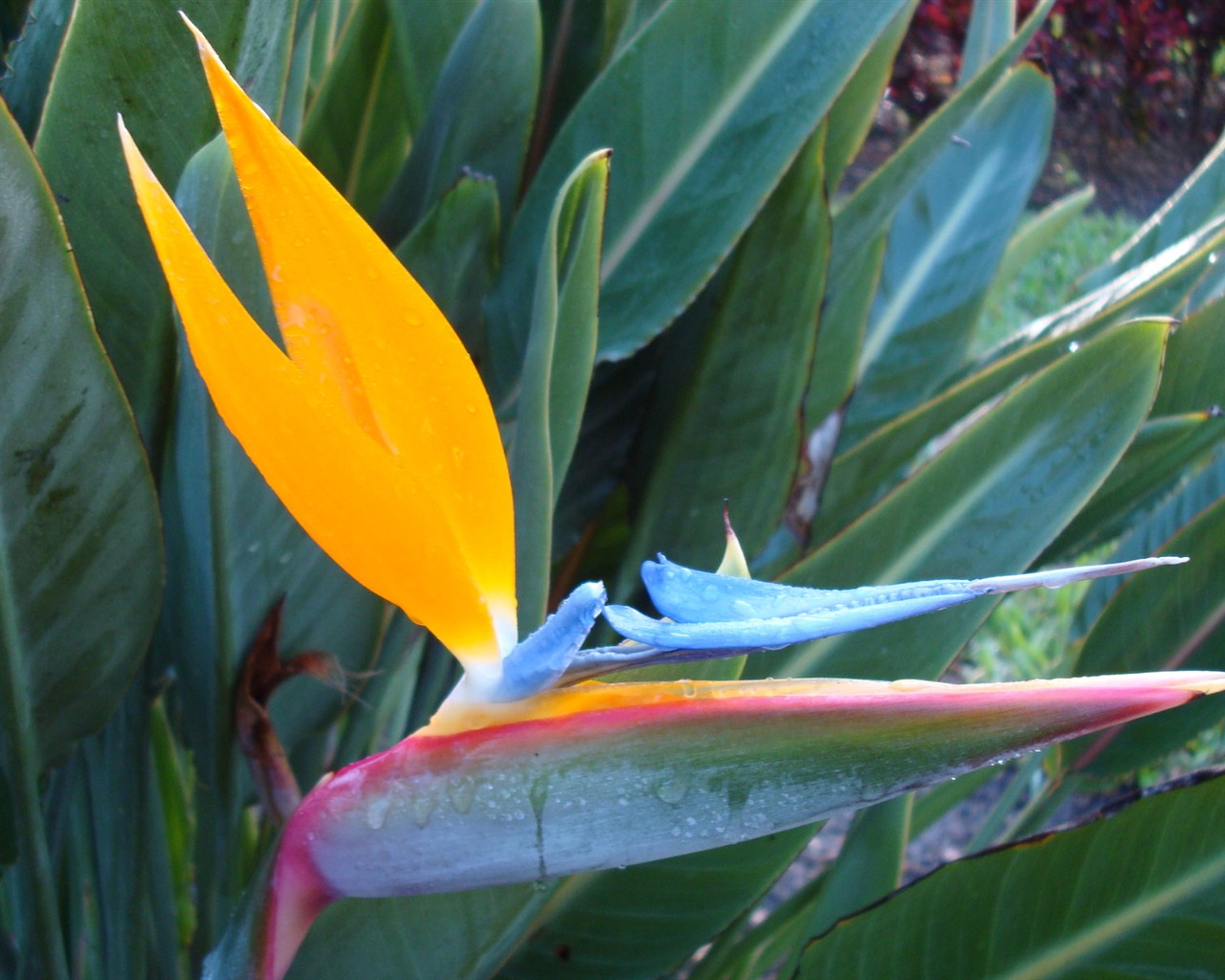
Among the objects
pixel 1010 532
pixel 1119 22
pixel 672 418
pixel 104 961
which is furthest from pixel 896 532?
pixel 1119 22

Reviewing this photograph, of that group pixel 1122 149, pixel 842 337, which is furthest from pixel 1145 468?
pixel 1122 149

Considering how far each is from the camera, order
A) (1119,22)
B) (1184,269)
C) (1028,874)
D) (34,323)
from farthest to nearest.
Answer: (1119,22)
(1184,269)
(1028,874)
(34,323)

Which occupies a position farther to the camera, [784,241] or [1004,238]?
[1004,238]

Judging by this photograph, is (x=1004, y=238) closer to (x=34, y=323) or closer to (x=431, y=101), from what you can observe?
(x=431, y=101)

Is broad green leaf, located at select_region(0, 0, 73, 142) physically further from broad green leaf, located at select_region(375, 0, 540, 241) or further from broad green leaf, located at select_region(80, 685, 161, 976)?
broad green leaf, located at select_region(80, 685, 161, 976)

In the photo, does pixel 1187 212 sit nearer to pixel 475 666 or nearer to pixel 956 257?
pixel 956 257
